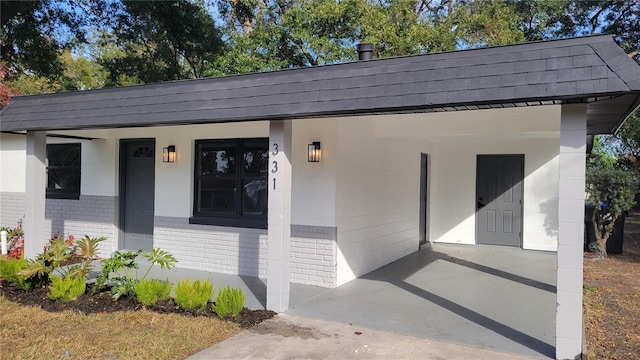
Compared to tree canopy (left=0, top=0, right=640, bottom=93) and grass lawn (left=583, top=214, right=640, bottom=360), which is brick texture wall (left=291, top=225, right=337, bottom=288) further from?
tree canopy (left=0, top=0, right=640, bottom=93)

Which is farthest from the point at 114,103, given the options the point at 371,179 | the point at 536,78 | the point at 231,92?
the point at 536,78

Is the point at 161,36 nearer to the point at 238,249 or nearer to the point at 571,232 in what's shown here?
the point at 238,249

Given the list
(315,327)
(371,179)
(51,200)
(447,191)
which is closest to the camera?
(315,327)

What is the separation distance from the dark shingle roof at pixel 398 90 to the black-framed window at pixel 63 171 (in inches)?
107

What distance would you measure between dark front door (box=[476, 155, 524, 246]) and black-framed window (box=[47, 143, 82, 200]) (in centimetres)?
854

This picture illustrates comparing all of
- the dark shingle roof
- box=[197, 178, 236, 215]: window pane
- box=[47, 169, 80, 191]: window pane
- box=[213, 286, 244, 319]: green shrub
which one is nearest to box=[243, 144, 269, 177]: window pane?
box=[197, 178, 236, 215]: window pane

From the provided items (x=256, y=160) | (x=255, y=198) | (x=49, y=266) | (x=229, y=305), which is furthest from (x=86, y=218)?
(x=229, y=305)

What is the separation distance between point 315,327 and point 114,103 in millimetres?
3960

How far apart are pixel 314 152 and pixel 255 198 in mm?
1361

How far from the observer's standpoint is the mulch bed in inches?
198

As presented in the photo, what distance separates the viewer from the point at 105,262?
548 cm

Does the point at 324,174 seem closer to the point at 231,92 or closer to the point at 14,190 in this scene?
the point at 231,92

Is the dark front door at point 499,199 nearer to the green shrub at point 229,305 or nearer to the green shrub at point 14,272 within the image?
the green shrub at point 229,305

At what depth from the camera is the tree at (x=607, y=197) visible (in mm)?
9094
